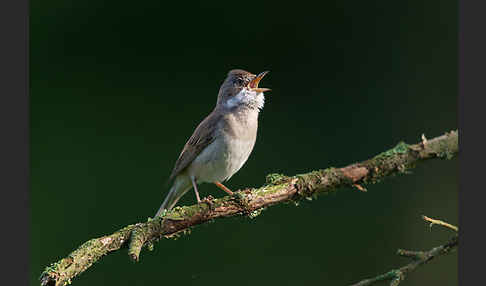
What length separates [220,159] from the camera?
267cm

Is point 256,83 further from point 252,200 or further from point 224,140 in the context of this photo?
point 252,200

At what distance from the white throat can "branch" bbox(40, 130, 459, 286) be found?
50 centimetres

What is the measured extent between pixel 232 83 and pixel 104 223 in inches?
50.8

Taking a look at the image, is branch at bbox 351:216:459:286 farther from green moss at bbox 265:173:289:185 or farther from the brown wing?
the brown wing

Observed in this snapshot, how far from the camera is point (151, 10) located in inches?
139

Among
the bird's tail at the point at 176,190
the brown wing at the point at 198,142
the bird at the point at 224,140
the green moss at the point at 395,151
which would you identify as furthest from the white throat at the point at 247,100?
the green moss at the point at 395,151

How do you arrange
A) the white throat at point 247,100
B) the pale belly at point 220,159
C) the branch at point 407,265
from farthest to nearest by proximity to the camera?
the white throat at point 247,100 → the pale belly at point 220,159 → the branch at point 407,265

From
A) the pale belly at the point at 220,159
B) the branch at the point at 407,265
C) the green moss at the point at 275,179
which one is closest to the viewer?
the branch at the point at 407,265

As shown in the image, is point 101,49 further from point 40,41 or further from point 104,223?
point 104,223

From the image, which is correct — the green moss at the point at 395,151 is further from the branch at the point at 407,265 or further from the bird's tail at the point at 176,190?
the bird's tail at the point at 176,190

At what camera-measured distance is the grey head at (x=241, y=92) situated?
283cm

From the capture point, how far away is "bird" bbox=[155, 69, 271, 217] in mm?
2682

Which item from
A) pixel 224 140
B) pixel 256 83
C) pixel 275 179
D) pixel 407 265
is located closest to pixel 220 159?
pixel 224 140

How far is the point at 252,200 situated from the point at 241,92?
2.34 feet
